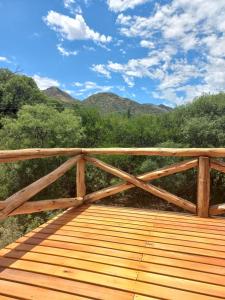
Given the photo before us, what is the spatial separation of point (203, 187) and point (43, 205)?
7.22 feet

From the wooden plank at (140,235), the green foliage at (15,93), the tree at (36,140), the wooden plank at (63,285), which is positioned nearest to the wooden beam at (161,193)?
the wooden plank at (140,235)

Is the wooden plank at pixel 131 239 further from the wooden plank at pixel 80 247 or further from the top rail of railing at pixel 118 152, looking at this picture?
the top rail of railing at pixel 118 152

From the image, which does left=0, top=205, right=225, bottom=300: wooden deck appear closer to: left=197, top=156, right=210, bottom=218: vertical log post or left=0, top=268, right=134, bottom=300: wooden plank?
left=0, top=268, right=134, bottom=300: wooden plank

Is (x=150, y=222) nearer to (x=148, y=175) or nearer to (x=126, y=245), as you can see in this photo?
(x=148, y=175)

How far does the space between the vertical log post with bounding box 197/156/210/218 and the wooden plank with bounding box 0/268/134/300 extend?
2389mm

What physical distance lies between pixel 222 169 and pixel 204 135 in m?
11.2

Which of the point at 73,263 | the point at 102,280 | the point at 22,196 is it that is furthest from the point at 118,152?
the point at 102,280

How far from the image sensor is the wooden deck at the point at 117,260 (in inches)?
89.7

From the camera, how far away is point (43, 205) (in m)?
3.94

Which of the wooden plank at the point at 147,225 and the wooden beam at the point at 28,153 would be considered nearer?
the wooden beam at the point at 28,153

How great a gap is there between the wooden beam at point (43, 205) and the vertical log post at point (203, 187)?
6.00 feet

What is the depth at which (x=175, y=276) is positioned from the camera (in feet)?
8.20

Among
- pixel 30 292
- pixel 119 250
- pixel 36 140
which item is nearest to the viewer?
pixel 30 292

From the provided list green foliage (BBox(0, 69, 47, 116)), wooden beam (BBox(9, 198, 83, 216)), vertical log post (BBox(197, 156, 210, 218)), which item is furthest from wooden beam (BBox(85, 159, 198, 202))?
green foliage (BBox(0, 69, 47, 116))
